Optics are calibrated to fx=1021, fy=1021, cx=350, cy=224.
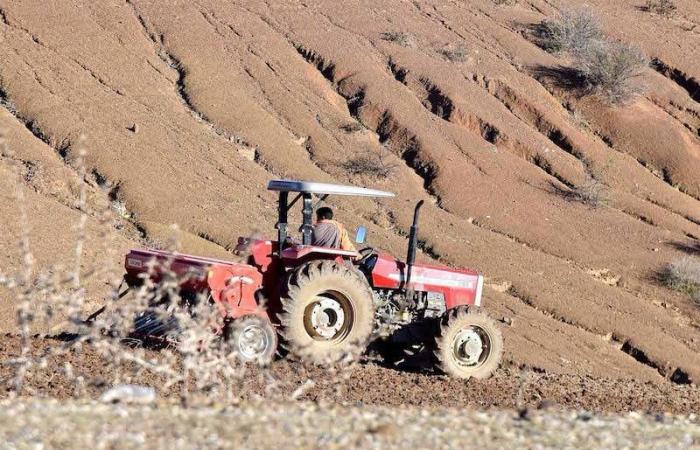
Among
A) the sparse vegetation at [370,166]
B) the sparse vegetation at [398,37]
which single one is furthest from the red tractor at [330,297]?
the sparse vegetation at [398,37]

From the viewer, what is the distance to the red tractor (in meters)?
10.3

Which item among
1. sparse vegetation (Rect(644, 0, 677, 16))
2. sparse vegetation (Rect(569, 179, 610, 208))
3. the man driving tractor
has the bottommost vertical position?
the man driving tractor

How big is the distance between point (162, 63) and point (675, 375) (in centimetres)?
1646

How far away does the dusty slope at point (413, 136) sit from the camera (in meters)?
20.2

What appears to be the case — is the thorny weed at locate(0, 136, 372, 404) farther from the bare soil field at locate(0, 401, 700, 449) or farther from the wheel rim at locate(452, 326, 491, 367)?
the wheel rim at locate(452, 326, 491, 367)

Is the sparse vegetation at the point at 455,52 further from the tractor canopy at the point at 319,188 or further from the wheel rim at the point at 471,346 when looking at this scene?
the tractor canopy at the point at 319,188

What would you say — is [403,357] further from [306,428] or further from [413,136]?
[413,136]

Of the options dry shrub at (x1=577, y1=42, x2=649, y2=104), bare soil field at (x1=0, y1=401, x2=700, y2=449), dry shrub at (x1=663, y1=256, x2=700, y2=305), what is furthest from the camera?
dry shrub at (x1=577, y1=42, x2=649, y2=104)

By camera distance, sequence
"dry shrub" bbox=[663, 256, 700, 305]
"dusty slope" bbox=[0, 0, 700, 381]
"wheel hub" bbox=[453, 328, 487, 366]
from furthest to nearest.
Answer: "dry shrub" bbox=[663, 256, 700, 305]
"dusty slope" bbox=[0, 0, 700, 381]
"wheel hub" bbox=[453, 328, 487, 366]

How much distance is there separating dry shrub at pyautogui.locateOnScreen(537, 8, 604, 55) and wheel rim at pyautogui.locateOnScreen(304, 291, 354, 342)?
22.7 m

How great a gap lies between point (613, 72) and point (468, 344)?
64.6 feet

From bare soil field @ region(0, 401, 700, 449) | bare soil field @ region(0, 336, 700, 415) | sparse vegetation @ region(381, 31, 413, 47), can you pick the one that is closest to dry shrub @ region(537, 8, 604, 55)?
sparse vegetation @ region(381, 31, 413, 47)

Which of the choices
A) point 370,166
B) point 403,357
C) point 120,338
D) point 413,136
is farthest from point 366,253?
point 413,136

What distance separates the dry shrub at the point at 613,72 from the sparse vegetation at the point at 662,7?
6507 mm
